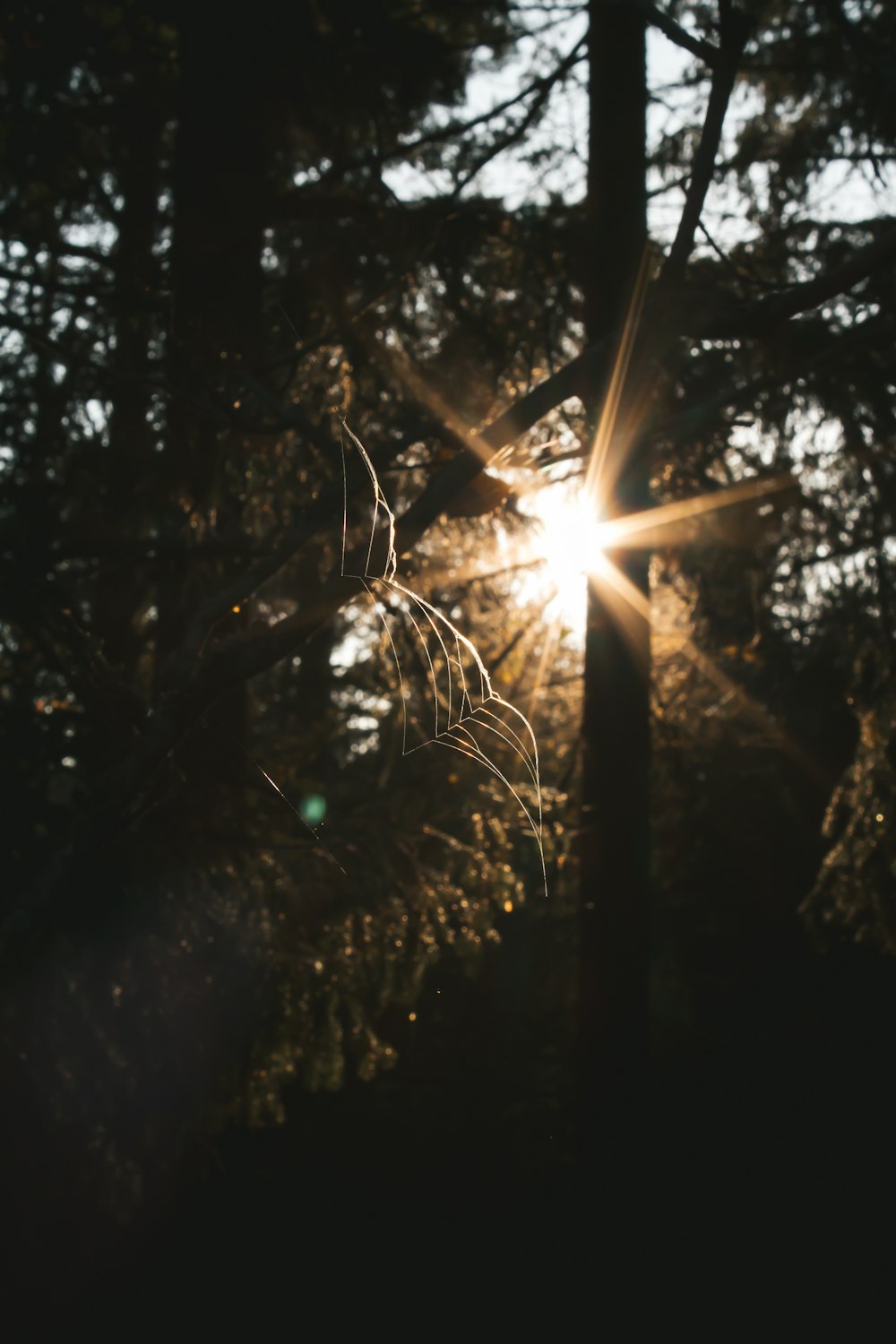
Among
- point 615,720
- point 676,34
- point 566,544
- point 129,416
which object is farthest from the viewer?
point 129,416

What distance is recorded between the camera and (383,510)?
395 centimetres

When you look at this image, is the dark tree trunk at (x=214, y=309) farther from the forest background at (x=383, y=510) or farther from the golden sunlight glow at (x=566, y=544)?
the golden sunlight glow at (x=566, y=544)

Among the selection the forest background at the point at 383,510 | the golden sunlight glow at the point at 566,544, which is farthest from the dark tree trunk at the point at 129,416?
the golden sunlight glow at the point at 566,544

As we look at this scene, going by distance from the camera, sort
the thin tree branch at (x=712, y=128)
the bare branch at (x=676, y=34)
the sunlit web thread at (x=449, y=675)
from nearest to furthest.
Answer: the sunlit web thread at (x=449, y=675), the thin tree branch at (x=712, y=128), the bare branch at (x=676, y=34)

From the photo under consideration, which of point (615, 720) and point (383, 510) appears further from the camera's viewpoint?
point (615, 720)

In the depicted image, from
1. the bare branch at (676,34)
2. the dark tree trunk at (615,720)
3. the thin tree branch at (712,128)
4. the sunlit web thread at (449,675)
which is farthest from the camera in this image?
the dark tree trunk at (615,720)

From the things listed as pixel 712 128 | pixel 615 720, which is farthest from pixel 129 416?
pixel 712 128

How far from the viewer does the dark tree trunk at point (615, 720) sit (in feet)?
17.2

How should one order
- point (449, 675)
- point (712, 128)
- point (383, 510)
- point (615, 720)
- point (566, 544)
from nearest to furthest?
point (449, 675) < point (712, 128) < point (383, 510) < point (615, 720) < point (566, 544)

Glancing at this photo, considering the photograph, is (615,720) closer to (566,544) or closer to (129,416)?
(566,544)

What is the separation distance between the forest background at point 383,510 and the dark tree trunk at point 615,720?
21 millimetres

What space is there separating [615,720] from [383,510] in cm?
204

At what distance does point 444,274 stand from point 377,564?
4.14m

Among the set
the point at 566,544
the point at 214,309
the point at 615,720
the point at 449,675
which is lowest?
the point at 449,675
